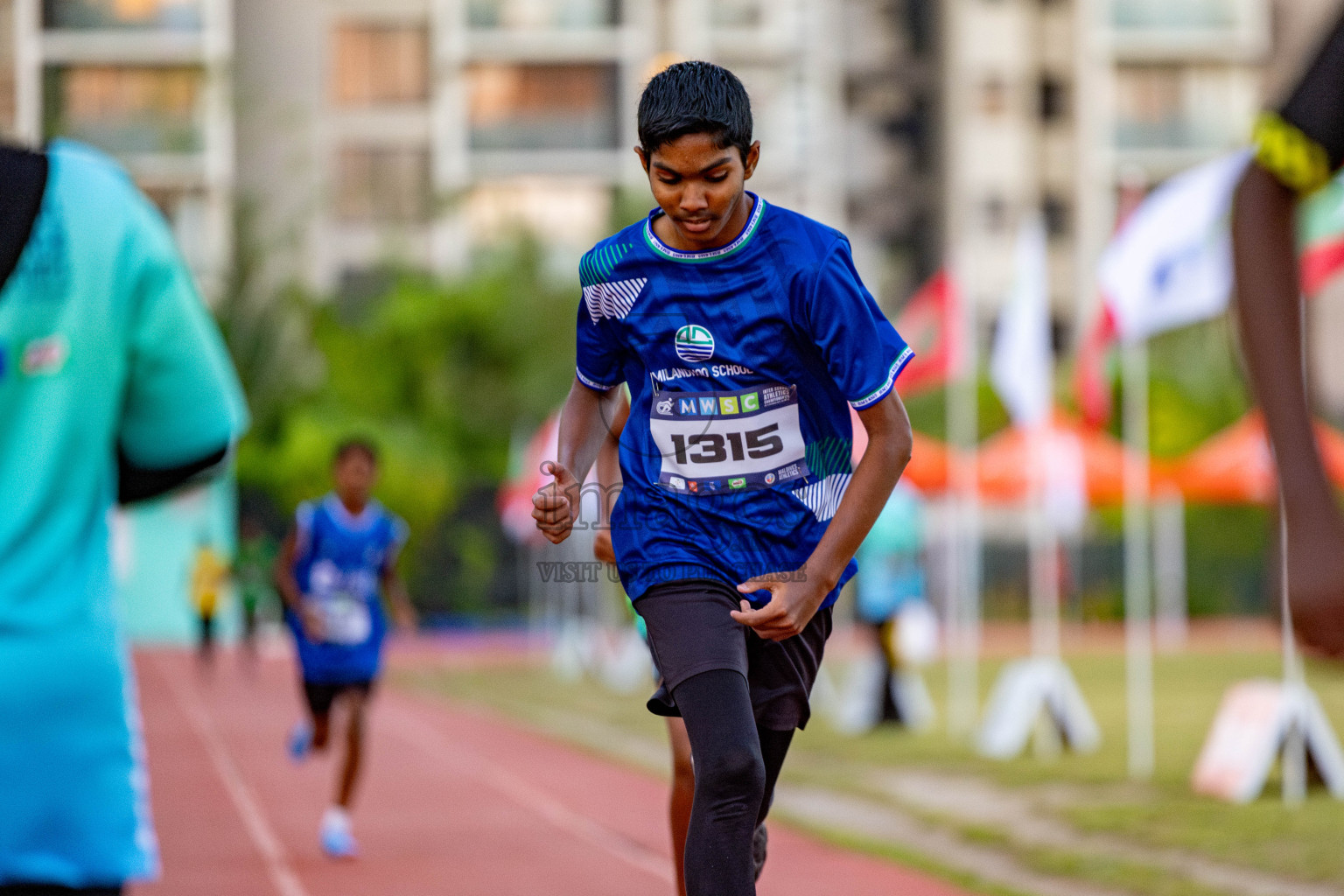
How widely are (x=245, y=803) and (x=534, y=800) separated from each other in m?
1.74

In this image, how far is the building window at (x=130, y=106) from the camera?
4761cm

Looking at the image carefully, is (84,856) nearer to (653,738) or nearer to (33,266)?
(33,266)

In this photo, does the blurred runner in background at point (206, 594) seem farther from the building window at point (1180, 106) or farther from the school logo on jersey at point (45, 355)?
the building window at point (1180, 106)

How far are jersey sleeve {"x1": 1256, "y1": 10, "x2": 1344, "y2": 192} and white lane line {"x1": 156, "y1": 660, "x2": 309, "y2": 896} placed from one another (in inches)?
271

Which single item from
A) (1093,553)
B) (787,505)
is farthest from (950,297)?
(1093,553)

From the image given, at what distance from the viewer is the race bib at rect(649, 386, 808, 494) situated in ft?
14.6

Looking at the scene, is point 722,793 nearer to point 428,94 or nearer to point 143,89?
point 143,89

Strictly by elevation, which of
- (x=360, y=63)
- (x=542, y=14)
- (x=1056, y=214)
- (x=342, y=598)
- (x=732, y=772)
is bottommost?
(x=342, y=598)

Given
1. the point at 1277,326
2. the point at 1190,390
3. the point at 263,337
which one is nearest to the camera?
the point at 1277,326

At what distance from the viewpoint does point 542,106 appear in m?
54.0

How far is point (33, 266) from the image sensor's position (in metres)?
2.79

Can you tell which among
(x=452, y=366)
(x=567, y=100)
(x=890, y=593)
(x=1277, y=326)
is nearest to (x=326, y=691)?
(x=890, y=593)

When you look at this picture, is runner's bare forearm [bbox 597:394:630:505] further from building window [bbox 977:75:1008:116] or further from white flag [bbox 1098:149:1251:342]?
building window [bbox 977:75:1008:116]

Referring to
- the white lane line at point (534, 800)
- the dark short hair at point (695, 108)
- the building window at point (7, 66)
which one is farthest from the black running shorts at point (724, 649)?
the building window at point (7, 66)
